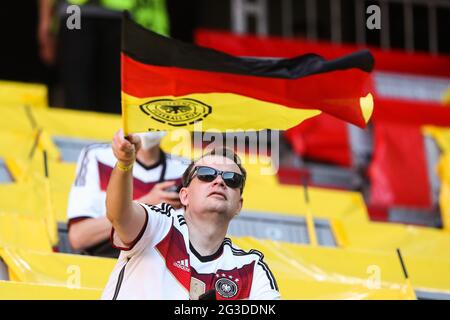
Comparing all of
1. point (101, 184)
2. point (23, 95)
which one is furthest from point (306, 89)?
point (23, 95)

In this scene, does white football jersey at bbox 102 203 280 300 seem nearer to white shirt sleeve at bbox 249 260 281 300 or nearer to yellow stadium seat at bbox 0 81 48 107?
white shirt sleeve at bbox 249 260 281 300

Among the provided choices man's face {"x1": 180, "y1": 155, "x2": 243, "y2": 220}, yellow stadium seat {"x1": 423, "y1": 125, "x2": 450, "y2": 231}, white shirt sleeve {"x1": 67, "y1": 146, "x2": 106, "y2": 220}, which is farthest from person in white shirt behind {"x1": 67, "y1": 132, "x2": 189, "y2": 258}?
yellow stadium seat {"x1": 423, "y1": 125, "x2": 450, "y2": 231}

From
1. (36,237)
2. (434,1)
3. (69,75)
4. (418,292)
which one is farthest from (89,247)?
(434,1)

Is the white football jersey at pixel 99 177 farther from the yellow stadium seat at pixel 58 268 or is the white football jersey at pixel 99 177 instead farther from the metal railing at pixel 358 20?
the metal railing at pixel 358 20

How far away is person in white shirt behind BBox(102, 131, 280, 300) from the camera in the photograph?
4152 mm

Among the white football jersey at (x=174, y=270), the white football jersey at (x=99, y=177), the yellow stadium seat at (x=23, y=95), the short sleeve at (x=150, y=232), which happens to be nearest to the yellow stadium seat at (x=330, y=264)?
the white football jersey at (x=99, y=177)

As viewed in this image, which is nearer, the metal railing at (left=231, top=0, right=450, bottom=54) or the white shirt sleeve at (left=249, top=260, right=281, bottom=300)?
the white shirt sleeve at (left=249, top=260, right=281, bottom=300)

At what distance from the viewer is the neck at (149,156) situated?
226 inches

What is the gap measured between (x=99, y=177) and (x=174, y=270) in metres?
1.50

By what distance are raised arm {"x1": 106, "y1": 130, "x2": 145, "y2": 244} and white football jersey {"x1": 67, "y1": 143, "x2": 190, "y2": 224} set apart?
1.36 m

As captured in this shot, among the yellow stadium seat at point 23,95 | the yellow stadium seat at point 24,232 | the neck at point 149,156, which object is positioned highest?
the neck at point 149,156

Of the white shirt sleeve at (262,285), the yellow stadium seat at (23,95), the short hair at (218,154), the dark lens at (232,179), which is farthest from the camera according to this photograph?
the yellow stadium seat at (23,95)

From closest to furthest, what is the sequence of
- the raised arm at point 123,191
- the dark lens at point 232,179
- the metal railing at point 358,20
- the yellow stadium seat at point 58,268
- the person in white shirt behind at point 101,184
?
the raised arm at point 123,191 → the dark lens at point 232,179 → the yellow stadium seat at point 58,268 → the person in white shirt behind at point 101,184 → the metal railing at point 358,20

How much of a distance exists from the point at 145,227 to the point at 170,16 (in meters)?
6.75
